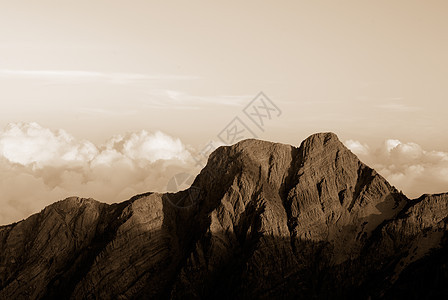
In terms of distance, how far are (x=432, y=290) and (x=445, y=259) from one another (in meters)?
11.8

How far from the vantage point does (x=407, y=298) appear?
200 metres

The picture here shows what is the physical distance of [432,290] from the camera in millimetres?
194000

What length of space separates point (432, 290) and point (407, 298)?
9388 millimetres

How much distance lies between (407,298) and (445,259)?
704 inches

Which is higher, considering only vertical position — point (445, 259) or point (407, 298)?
point (445, 259)

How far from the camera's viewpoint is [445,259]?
199 m
